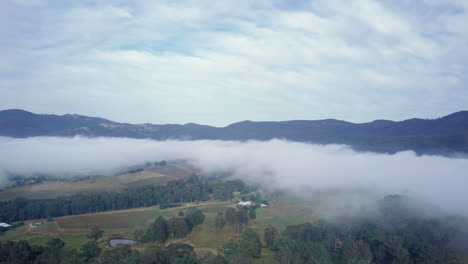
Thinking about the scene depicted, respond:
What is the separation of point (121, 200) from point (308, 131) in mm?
104728

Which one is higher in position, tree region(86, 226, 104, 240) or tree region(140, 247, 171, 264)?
tree region(140, 247, 171, 264)

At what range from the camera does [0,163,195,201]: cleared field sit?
204 ft

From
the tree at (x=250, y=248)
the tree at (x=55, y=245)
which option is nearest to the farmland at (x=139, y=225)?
the tree at (x=55, y=245)

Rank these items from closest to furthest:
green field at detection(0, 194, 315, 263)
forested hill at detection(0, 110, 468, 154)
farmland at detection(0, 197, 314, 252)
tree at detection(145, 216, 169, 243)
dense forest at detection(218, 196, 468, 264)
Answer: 1. dense forest at detection(218, 196, 468, 264)
2. tree at detection(145, 216, 169, 243)
3. green field at detection(0, 194, 315, 263)
4. farmland at detection(0, 197, 314, 252)
5. forested hill at detection(0, 110, 468, 154)

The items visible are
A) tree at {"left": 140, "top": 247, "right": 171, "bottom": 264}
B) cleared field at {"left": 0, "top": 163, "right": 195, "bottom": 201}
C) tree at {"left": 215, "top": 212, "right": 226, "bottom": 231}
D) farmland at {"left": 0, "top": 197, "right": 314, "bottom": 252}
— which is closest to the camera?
tree at {"left": 140, "top": 247, "right": 171, "bottom": 264}

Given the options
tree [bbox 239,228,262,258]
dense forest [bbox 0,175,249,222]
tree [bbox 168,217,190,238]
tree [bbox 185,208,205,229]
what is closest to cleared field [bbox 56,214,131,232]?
dense forest [bbox 0,175,249,222]

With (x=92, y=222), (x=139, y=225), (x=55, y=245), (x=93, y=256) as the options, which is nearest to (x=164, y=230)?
(x=139, y=225)

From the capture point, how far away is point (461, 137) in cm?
8769

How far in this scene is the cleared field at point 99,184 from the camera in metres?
62.1

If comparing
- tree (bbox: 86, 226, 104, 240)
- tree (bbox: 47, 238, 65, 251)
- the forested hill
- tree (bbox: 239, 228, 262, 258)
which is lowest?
tree (bbox: 86, 226, 104, 240)

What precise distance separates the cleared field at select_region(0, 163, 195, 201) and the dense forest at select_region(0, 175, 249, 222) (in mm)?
5514

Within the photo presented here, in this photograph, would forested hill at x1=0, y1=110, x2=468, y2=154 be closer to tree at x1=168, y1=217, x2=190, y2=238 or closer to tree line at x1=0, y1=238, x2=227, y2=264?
tree at x1=168, y1=217, x2=190, y2=238

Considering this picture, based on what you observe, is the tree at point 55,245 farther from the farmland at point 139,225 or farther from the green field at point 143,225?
the farmland at point 139,225

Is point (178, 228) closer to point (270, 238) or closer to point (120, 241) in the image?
point (120, 241)
